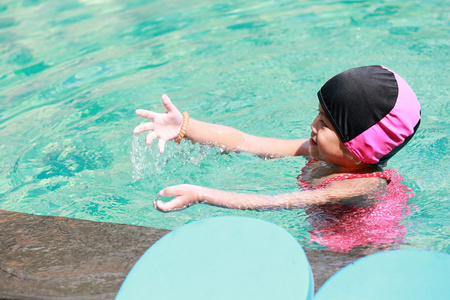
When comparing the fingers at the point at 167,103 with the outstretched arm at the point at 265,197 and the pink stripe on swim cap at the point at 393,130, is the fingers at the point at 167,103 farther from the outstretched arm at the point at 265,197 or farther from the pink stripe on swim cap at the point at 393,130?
the pink stripe on swim cap at the point at 393,130

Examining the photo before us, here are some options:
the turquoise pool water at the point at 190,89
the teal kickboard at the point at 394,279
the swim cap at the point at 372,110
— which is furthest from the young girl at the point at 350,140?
the teal kickboard at the point at 394,279

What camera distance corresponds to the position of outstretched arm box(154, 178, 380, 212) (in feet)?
8.57

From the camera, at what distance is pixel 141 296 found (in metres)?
1.79

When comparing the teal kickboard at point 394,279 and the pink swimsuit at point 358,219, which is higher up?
the teal kickboard at point 394,279

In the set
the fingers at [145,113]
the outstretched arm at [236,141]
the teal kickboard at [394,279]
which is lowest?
the outstretched arm at [236,141]

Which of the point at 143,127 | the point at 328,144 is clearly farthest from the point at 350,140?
the point at 143,127

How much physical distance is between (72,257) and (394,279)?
5.02 feet

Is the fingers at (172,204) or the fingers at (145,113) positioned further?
the fingers at (145,113)

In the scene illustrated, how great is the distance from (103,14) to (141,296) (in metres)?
7.70

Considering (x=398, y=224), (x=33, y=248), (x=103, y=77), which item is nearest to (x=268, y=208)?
(x=398, y=224)

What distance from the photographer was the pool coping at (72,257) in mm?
2174

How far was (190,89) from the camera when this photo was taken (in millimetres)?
5332

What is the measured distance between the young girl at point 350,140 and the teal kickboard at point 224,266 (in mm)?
609

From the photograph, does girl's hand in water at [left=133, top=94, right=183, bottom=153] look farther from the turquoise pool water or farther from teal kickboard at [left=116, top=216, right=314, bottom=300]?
teal kickboard at [left=116, top=216, right=314, bottom=300]
